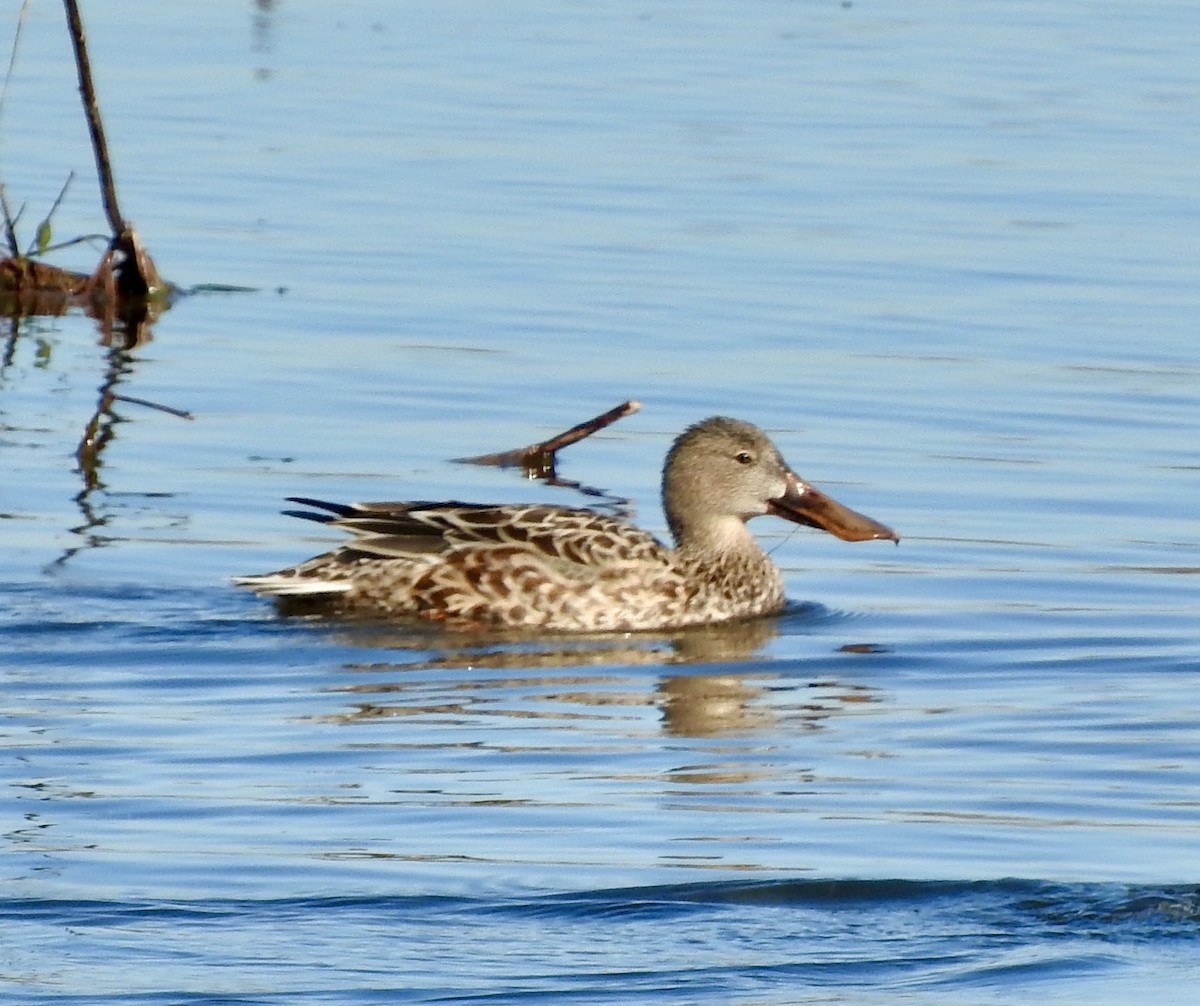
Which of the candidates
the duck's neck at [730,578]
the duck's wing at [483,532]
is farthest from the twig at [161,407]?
the duck's neck at [730,578]

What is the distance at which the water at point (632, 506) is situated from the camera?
24.5ft

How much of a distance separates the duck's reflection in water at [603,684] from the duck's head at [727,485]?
624 millimetres

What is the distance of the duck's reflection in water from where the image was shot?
396 inches

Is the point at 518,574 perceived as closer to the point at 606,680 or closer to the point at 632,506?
the point at 606,680

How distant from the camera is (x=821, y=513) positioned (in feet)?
40.9

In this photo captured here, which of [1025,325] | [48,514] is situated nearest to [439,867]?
[48,514]

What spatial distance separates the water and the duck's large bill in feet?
0.84

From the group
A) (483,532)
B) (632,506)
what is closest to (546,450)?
(632,506)

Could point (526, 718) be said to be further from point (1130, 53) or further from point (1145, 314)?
point (1130, 53)

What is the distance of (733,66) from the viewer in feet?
89.0

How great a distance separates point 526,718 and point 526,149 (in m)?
12.7

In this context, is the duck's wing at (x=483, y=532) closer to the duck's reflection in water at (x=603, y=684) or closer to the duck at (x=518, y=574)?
the duck at (x=518, y=574)

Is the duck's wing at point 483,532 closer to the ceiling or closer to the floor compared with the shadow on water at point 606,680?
closer to the ceiling

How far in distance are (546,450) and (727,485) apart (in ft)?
5.79
